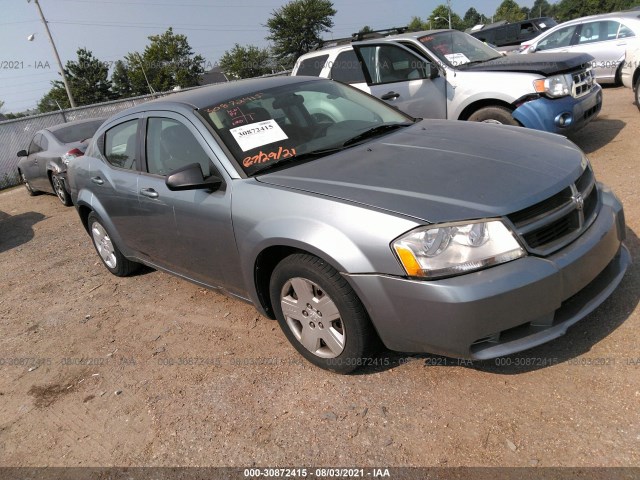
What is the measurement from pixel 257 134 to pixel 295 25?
6108 centimetres

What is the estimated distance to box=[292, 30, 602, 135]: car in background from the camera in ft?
19.0

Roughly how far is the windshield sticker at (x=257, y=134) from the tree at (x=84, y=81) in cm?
6361

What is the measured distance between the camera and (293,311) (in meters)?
2.93

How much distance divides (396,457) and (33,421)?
7.53 feet

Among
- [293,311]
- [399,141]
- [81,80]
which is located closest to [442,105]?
[399,141]

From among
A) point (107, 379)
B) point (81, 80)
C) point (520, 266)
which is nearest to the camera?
point (520, 266)

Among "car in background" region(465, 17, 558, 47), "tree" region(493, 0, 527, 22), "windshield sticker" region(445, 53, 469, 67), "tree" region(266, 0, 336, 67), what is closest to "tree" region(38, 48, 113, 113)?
"tree" region(266, 0, 336, 67)

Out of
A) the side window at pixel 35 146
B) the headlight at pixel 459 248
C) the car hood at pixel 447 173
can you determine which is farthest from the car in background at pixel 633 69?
the side window at pixel 35 146

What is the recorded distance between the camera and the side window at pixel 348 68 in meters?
7.24

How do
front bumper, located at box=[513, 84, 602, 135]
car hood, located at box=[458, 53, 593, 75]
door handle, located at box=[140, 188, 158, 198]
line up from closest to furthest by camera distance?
1. door handle, located at box=[140, 188, 158, 198]
2. front bumper, located at box=[513, 84, 602, 135]
3. car hood, located at box=[458, 53, 593, 75]

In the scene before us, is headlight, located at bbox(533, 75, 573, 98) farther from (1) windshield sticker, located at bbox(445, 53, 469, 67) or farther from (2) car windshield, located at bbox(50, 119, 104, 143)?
(2) car windshield, located at bbox(50, 119, 104, 143)

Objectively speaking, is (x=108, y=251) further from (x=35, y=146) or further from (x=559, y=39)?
(x=559, y=39)

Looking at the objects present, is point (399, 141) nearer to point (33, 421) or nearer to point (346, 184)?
point (346, 184)

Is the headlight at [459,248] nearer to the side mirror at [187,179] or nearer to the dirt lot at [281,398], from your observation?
the dirt lot at [281,398]
